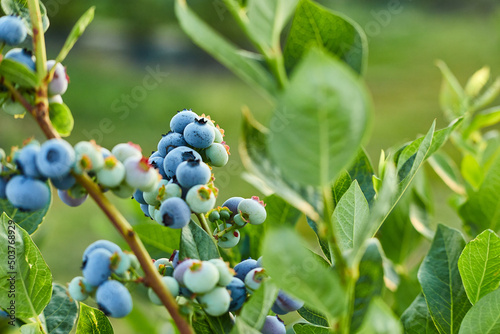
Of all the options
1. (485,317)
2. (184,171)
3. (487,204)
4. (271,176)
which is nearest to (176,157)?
(184,171)

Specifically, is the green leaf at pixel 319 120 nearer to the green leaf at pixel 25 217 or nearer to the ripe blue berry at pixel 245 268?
the ripe blue berry at pixel 245 268

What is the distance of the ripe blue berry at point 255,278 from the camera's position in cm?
35

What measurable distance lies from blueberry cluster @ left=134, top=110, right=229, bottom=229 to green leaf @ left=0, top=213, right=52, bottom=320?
0.09m

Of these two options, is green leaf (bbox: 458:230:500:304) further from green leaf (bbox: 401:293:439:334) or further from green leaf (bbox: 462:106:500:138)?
green leaf (bbox: 462:106:500:138)

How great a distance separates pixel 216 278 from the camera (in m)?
0.33

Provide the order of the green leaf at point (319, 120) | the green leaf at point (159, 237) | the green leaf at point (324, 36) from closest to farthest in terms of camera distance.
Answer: the green leaf at point (319, 120), the green leaf at point (324, 36), the green leaf at point (159, 237)

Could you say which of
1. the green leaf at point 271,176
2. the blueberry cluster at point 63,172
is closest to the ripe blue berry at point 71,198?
the blueberry cluster at point 63,172

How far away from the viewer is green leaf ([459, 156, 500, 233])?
2.07 ft

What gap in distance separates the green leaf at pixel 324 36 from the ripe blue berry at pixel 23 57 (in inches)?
6.0

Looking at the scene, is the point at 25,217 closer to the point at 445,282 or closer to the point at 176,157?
the point at 176,157

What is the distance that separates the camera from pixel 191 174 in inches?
14.8

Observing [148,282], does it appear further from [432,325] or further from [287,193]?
[432,325]

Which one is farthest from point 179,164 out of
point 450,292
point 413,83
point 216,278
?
point 413,83

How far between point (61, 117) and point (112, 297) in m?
0.12
